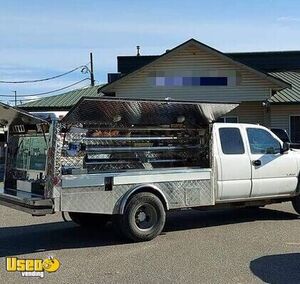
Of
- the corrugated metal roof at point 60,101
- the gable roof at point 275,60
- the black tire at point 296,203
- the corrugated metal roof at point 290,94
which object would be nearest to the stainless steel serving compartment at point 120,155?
the black tire at point 296,203

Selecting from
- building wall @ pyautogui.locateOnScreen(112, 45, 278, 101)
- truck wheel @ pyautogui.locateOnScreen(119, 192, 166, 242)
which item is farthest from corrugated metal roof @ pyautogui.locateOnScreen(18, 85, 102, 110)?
truck wheel @ pyautogui.locateOnScreen(119, 192, 166, 242)

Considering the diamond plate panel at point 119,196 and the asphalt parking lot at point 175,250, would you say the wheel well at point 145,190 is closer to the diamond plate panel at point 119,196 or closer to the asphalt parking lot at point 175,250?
the diamond plate panel at point 119,196

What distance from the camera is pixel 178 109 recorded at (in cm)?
922

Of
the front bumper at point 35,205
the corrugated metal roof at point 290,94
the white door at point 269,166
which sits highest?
the corrugated metal roof at point 290,94

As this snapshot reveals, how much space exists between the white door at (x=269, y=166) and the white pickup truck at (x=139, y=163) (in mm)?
19

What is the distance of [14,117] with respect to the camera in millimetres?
8758

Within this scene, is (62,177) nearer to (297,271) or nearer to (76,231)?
(76,231)

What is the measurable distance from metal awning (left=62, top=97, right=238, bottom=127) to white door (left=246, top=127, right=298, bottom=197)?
1.06m

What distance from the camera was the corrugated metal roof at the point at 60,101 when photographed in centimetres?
2912

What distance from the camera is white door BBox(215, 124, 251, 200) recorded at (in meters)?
9.43

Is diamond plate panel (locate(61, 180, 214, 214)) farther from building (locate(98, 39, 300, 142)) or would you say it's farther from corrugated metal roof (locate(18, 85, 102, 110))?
corrugated metal roof (locate(18, 85, 102, 110))

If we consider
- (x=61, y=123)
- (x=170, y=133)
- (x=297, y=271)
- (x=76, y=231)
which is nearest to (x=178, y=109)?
(x=170, y=133)

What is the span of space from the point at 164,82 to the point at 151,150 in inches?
662

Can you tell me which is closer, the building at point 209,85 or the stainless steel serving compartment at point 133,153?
the stainless steel serving compartment at point 133,153
